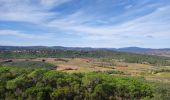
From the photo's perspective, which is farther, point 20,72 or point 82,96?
point 20,72

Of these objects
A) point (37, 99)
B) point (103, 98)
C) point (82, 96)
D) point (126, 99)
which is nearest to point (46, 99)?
point (37, 99)

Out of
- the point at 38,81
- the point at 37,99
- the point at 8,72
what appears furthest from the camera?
the point at 8,72

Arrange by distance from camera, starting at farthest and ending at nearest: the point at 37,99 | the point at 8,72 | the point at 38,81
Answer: the point at 8,72, the point at 38,81, the point at 37,99

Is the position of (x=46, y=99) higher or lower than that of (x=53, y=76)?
lower

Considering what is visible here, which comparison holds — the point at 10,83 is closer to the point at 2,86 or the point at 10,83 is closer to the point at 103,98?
the point at 2,86

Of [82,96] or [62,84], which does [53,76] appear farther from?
[82,96]

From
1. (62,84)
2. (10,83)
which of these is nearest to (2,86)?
(10,83)
